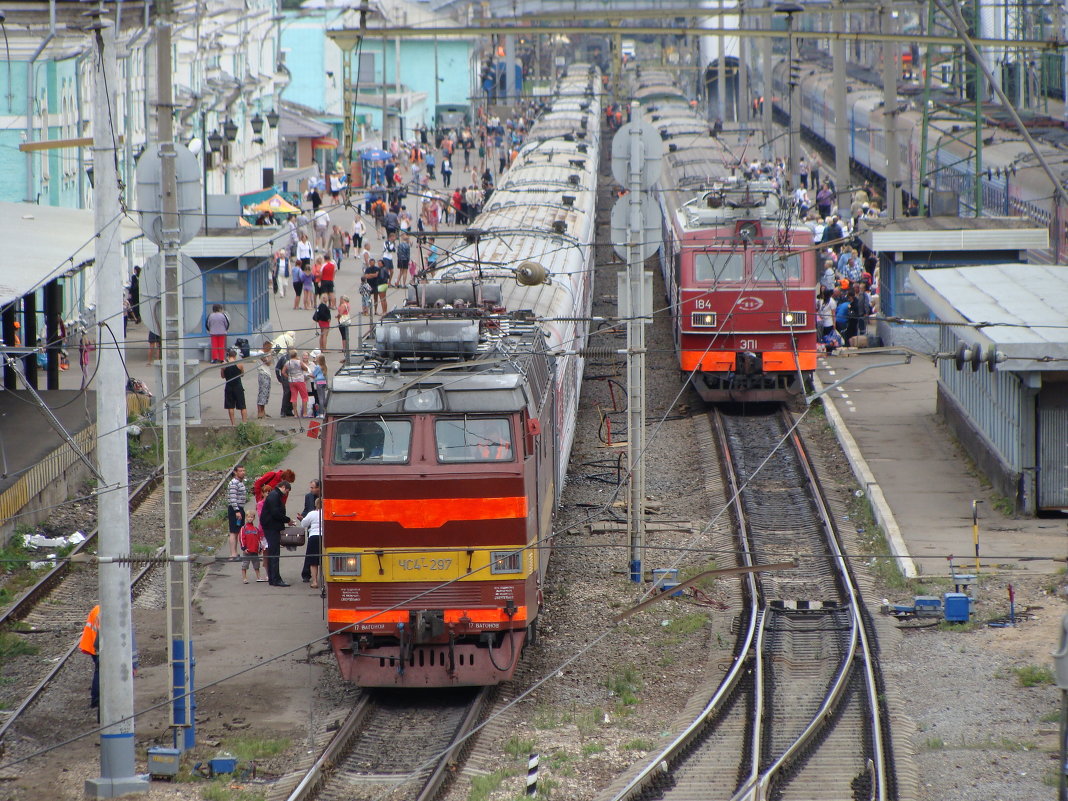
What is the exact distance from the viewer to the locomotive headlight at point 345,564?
13281 mm

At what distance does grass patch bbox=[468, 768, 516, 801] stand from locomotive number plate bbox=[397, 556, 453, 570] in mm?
Answer: 1862

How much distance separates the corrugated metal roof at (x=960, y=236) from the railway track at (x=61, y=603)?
14233 mm

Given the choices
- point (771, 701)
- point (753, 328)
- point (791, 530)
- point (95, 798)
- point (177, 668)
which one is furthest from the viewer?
point (753, 328)

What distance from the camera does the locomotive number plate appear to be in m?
13.2

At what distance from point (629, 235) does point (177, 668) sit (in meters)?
7.36

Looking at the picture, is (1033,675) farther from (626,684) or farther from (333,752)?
(333,752)

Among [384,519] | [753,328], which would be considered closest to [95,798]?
[384,519]

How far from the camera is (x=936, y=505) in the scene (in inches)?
807

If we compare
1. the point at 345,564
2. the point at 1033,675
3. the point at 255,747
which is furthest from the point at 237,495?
the point at 1033,675

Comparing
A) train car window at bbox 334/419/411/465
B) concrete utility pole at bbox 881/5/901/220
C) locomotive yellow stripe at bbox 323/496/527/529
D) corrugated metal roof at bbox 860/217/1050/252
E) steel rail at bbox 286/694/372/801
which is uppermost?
concrete utility pole at bbox 881/5/901/220

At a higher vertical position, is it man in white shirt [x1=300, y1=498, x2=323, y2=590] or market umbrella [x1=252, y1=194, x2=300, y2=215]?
market umbrella [x1=252, y1=194, x2=300, y2=215]

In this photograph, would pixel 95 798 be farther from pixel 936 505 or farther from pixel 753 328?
pixel 753 328

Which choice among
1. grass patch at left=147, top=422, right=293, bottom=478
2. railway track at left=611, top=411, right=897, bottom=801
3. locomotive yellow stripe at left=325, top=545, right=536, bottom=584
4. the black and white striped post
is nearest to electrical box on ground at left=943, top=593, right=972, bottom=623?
railway track at left=611, top=411, right=897, bottom=801

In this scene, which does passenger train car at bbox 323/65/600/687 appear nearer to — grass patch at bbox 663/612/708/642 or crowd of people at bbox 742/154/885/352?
grass patch at bbox 663/612/708/642
